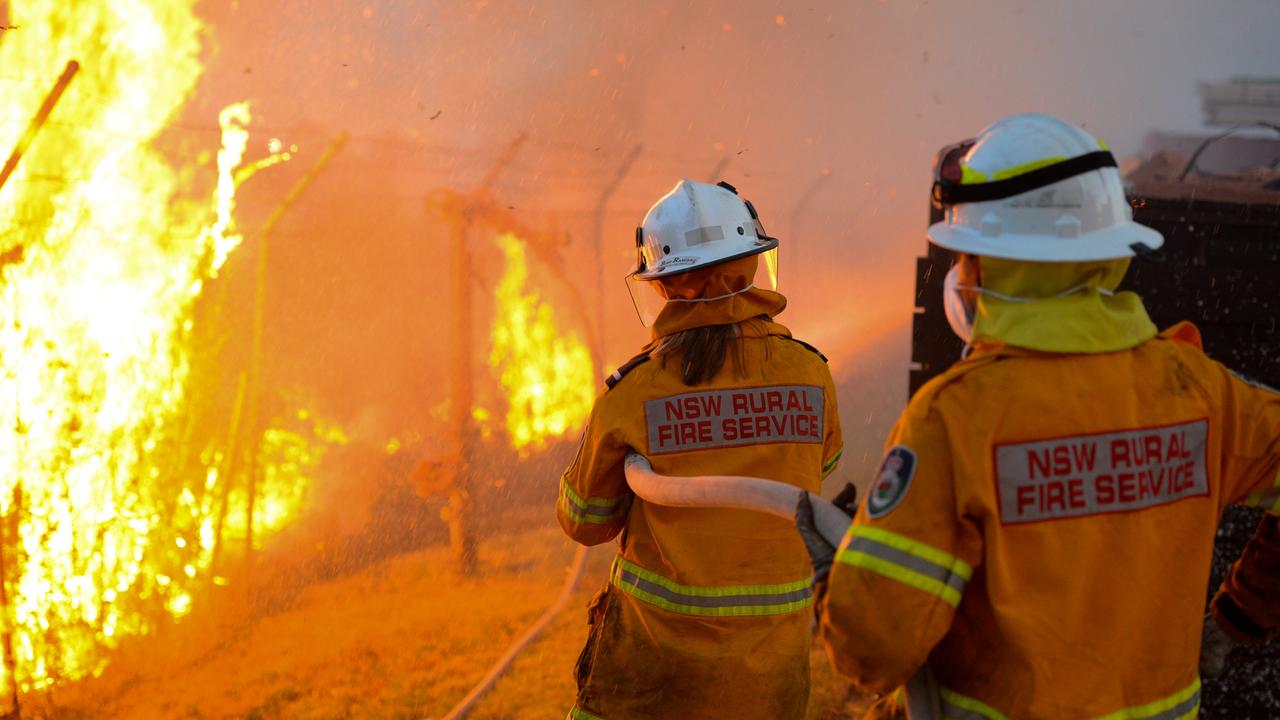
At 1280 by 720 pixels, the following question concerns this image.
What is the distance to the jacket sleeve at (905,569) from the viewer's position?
5.11 ft

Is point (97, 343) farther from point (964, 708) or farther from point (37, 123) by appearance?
point (964, 708)

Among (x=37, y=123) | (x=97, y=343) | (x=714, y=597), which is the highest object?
(x=37, y=123)

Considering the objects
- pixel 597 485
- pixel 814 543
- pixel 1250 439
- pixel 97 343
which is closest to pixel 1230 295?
pixel 1250 439

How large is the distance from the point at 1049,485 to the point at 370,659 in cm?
571

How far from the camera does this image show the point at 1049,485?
1.59 meters

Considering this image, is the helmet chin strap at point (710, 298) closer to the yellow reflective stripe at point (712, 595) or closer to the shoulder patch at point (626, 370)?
the shoulder patch at point (626, 370)

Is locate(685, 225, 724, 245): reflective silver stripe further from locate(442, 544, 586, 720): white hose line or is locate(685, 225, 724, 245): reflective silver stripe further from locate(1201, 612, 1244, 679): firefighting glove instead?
locate(442, 544, 586, 720): white hose line

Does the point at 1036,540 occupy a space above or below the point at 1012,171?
below

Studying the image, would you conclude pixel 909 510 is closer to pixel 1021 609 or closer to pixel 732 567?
pixel 1021 609

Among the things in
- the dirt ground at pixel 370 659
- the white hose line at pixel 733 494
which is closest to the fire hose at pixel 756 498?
the white hose line at pixel 733 494

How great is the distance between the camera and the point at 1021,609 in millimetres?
1583

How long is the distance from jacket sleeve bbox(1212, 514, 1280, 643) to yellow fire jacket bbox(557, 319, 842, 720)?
3.83 feet

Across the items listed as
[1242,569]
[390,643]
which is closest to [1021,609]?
[1242,569]

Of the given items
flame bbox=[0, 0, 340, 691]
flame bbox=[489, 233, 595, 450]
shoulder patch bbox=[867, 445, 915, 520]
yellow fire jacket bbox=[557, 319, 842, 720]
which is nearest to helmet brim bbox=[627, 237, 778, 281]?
yellow fire jacket bbox=[557, 319, 842, 720]
